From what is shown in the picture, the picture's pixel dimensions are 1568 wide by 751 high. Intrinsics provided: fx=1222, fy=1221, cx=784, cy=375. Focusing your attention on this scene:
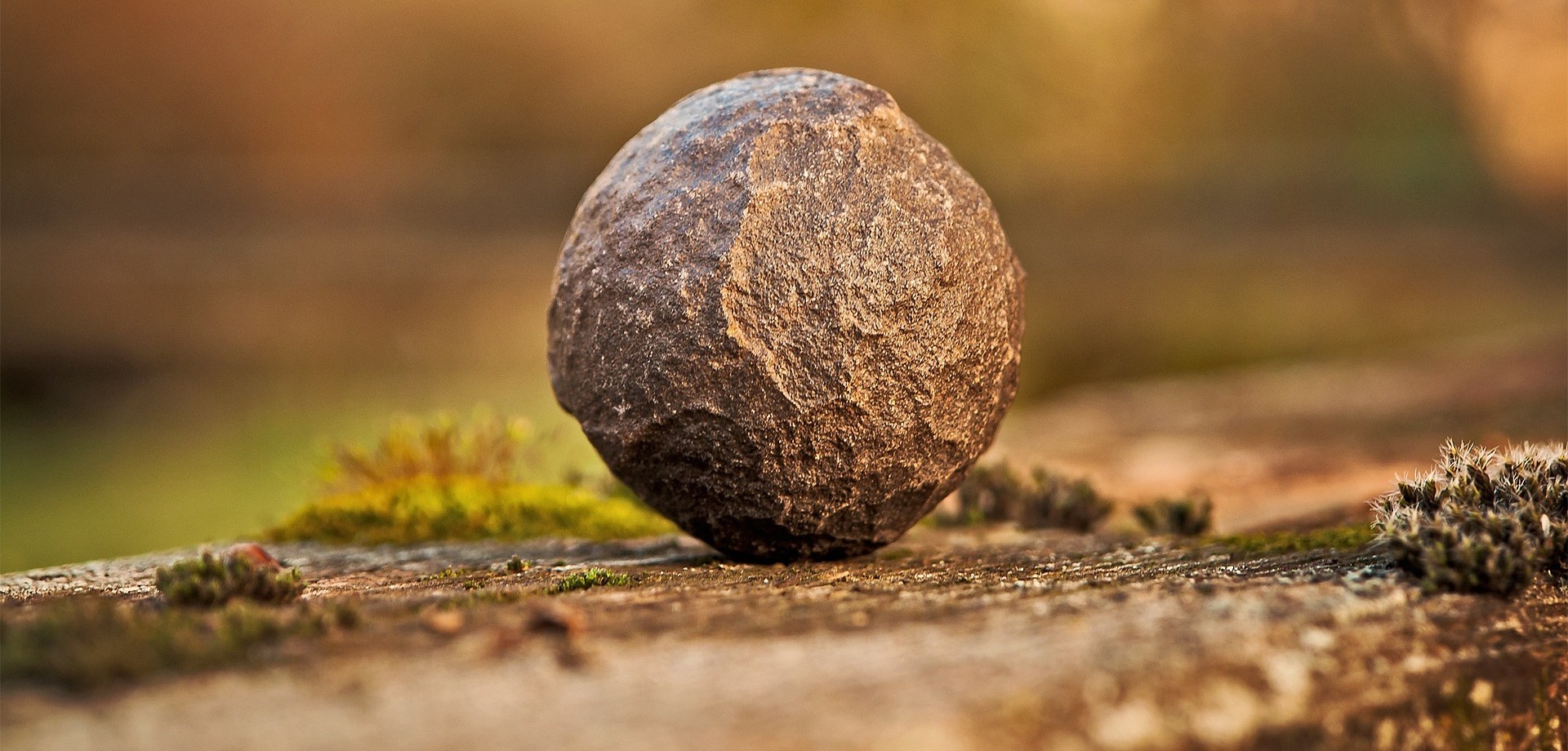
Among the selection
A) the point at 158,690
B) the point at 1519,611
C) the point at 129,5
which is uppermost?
the point at 129,5

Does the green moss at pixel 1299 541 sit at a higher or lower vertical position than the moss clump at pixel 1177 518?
lower

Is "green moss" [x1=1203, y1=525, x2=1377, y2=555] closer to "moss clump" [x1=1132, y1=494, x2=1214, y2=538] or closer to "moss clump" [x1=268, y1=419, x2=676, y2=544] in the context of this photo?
"moss clump" [x1=1132, y1=494, x2=1214, y2=538]

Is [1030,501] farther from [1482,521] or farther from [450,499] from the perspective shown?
[450,499]

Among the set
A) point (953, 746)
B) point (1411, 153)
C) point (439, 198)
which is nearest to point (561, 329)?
point (953, 746)

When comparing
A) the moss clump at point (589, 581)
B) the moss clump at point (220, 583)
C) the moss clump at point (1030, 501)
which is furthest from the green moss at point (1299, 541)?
the moss clump at point (220, 583)

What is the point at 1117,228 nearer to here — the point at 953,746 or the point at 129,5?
the point at 129,5

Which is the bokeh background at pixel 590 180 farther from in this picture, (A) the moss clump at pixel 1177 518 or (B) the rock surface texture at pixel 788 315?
(B) the rock surface texture at pixel 788 315

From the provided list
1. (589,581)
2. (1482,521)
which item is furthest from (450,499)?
(1482,521)

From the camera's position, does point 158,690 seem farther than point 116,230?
No
